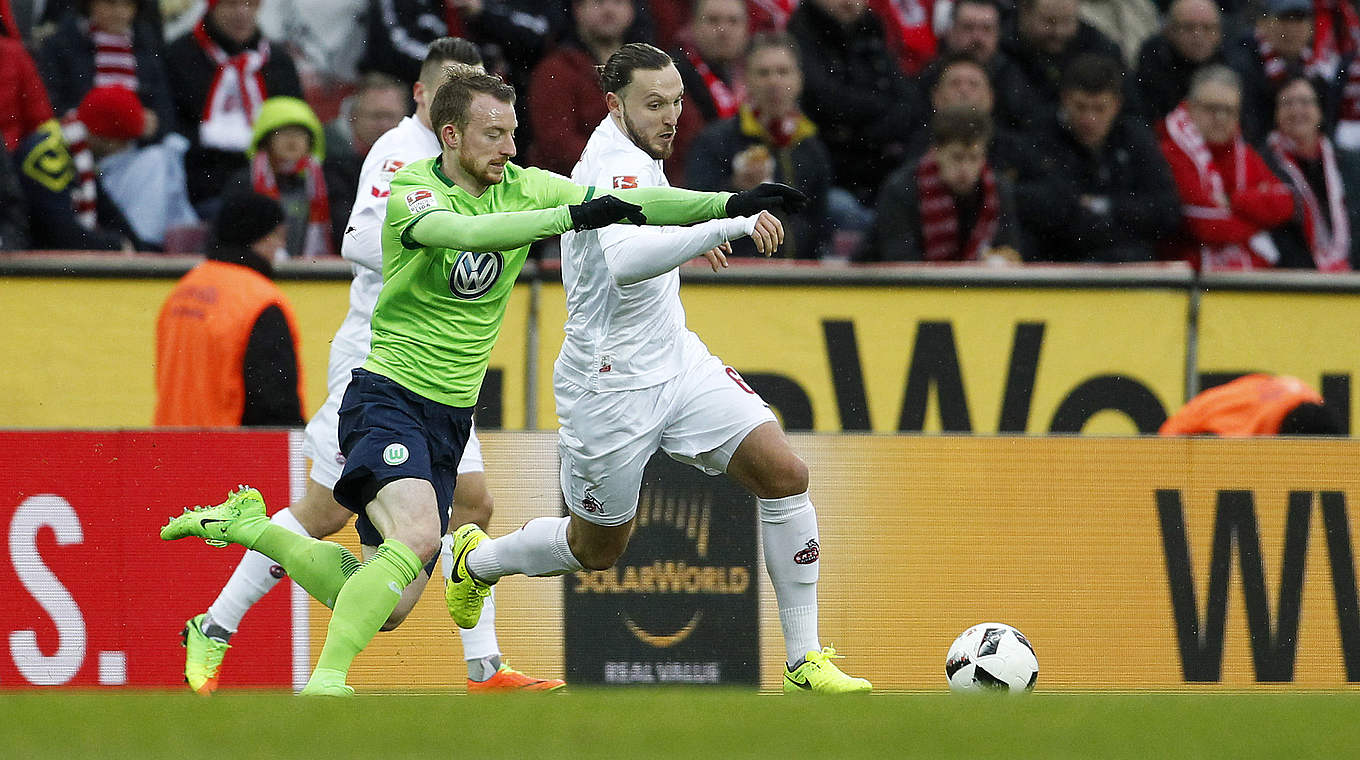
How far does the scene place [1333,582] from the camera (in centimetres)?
817

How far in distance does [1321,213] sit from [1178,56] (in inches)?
48.8

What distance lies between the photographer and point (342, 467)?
7.23 meters

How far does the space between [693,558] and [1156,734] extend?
147 inches

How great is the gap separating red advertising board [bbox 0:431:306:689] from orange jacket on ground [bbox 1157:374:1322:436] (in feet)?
13.6

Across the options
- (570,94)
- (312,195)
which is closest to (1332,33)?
(570,94)

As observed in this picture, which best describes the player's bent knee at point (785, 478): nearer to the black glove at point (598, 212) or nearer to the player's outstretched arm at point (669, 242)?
the player's outstretched arm at point (669, 242)

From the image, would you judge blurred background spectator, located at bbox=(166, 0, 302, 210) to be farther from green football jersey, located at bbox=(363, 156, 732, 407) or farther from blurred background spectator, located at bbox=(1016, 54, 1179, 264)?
blurred background spectator, located at bbox=(1016, 54, 1179, 264)

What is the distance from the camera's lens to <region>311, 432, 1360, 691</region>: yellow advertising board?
8.11m

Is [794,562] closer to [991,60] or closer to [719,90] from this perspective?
[719,90]

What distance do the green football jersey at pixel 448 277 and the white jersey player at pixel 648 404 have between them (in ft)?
1.28

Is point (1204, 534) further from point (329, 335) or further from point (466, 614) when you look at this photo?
point (329, 335)

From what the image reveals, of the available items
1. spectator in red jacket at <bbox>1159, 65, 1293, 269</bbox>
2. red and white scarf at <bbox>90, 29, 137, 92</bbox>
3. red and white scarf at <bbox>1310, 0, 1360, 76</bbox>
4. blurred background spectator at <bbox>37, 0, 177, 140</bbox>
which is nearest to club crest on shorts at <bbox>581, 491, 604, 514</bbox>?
blurred background spectator at <bbox>37, 0, 177, 140</bbox>

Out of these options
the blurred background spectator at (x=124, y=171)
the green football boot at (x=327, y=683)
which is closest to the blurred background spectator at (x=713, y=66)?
the blurred background spectator at (x=124, y=171)

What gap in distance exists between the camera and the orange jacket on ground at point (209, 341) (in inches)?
311
